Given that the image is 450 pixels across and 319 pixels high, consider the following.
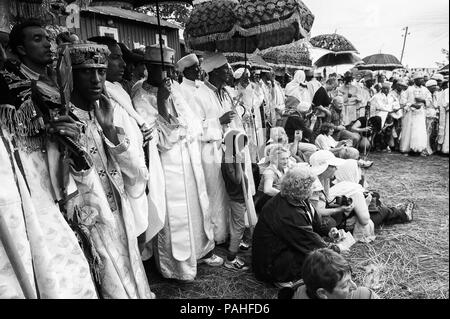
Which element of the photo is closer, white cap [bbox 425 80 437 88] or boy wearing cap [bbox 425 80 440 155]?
boy wearing cap [bbox 425 80 440 155]

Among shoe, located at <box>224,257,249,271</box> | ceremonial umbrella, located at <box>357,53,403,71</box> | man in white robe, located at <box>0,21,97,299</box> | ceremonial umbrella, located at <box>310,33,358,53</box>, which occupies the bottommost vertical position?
shoe, located at <box>224,257,249,271</box>

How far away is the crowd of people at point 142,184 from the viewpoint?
179 cm

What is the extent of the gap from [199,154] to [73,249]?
158 centimetres

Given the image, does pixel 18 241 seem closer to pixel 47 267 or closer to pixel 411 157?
pixel 47 267

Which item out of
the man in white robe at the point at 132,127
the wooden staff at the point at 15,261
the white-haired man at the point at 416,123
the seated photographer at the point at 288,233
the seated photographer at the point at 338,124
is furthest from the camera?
the white-haired man at the point at 416,123

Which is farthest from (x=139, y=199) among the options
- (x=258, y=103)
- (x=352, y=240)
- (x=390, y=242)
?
(x=258, y=103)

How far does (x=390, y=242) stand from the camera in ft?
12.8

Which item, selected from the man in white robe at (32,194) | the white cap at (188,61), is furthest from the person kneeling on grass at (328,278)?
the white cap at (188,61)

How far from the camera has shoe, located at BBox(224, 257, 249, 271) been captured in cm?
334

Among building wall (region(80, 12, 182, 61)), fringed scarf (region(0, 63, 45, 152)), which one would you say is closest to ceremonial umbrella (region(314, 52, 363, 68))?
building wall (region(80, 12, 182, 61))

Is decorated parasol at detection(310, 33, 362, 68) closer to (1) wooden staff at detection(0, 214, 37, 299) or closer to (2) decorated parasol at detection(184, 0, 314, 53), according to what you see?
(2) decorated parasol at detection(184, 0, 314, 53)

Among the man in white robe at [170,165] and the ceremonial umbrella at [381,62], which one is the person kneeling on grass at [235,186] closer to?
the man in white robe at [170,165]

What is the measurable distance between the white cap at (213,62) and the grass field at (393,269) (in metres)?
1.83

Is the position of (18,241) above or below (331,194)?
above
